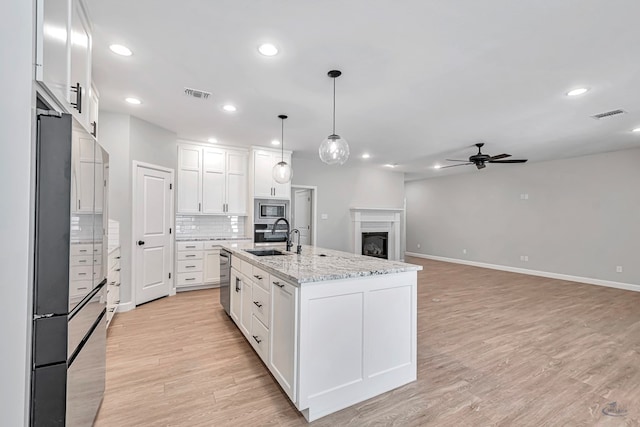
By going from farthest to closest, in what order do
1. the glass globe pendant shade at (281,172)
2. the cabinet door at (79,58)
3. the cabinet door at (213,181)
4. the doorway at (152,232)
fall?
the cabinet door at (213,181) → the doorway at (152,232) → the glass globe pendant shade at (281,172) → the cabinet door at (79,58)

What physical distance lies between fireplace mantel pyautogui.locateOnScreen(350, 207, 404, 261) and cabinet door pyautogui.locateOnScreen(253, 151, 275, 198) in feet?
8.78

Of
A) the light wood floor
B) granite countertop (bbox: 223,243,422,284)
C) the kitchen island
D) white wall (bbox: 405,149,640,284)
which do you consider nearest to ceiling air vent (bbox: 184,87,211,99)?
granite countertop (bbox: 223,243,422,284)

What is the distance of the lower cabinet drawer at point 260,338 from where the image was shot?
7.63ft

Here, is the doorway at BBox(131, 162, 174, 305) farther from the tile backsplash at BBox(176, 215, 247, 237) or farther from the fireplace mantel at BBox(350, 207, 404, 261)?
the fireplace mantel at BBox(350, 207, 404, 261)

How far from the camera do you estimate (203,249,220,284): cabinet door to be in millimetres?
5164

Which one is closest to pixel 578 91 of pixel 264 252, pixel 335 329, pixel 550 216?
pixel 335 329

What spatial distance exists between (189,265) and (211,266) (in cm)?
36

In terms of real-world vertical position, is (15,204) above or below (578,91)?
below

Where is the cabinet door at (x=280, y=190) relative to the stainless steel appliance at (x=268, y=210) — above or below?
above

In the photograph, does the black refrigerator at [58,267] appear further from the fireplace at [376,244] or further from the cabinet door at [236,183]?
the fireplace at [376,244]

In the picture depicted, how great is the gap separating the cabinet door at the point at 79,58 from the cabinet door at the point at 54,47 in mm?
123

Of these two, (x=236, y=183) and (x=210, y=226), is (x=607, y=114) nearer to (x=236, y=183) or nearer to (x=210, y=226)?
(x=236, y=183)

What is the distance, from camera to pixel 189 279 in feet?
16.5

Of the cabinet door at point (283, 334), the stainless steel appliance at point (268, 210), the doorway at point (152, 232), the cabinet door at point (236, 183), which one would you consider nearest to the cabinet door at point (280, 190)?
the stainless steel appliance at point (268, 210)
